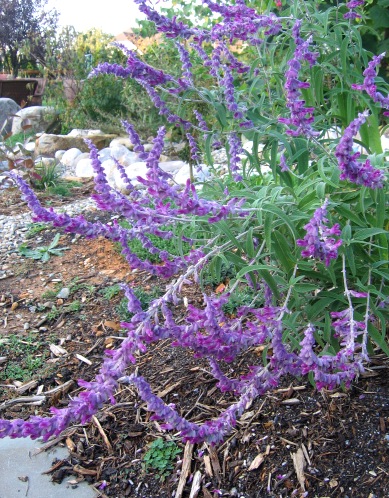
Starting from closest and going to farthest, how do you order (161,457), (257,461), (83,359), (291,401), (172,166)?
1. (257,461)
2. (161,457)
3. (291,401)
4. (83,359)
5. (172,166)

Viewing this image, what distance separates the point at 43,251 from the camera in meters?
4.62

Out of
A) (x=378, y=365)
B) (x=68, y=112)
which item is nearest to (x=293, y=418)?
(x=378, y=365)

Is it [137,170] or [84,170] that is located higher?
[137,170]

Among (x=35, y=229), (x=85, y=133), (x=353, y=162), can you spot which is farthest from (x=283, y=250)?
(x=85, y=133)

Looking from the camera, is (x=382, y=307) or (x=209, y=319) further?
(x=382, y=307)

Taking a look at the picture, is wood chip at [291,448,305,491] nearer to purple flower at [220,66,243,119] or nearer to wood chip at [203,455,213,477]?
wood chip at [203,455,213,477]

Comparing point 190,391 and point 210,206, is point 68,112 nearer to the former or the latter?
point 190,391

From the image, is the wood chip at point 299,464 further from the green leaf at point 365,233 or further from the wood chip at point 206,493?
the green leaf at point 365,233

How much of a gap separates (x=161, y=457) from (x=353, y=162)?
152 cm

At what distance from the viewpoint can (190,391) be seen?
107 inches

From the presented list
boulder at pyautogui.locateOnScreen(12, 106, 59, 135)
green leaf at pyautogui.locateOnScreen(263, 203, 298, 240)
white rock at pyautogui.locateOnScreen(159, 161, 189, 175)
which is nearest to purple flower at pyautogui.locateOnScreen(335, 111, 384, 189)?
green leaf at pyautogui.locateOnScreen(263, 203, 298, 240)

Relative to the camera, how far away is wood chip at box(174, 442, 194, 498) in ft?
7.22

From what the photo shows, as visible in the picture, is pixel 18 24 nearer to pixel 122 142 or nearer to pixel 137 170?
pixel 122 142

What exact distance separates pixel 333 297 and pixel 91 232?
1029mm
